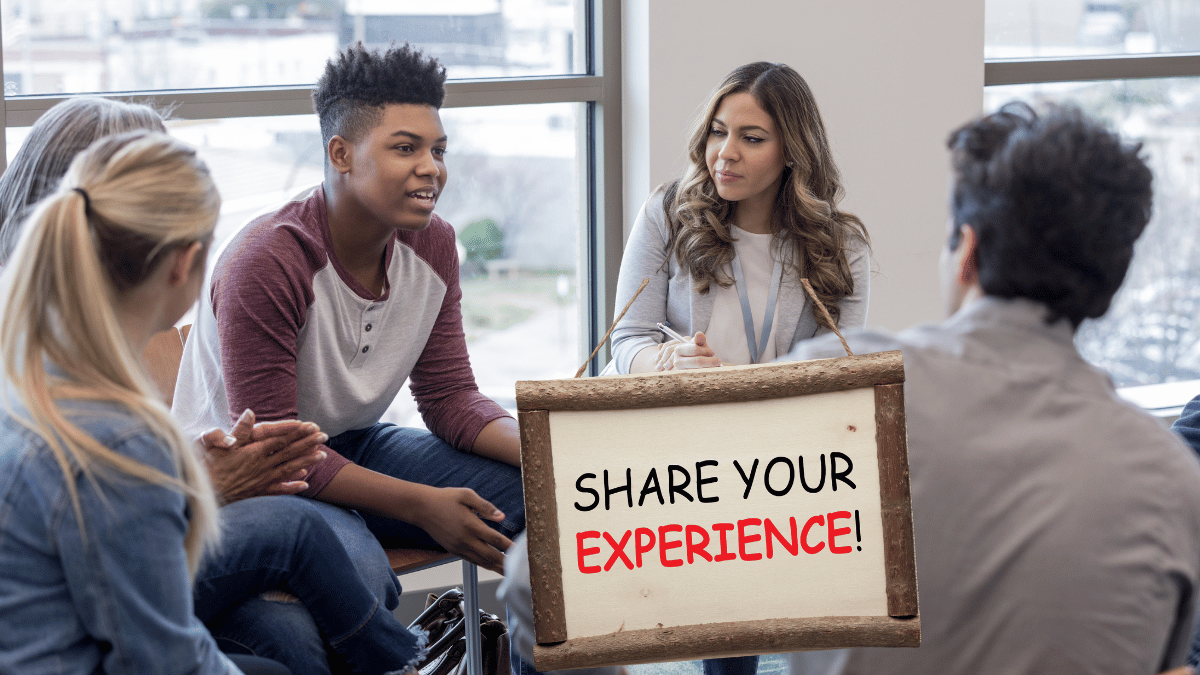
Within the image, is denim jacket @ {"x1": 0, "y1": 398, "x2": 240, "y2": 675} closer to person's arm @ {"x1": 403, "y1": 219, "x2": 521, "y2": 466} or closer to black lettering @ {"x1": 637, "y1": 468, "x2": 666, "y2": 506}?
black lettering @ {"x1": 637, "y1": 468, "x2": 666, "y2": 506}

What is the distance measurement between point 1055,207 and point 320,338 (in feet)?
3.95

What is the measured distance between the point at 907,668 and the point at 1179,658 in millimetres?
267

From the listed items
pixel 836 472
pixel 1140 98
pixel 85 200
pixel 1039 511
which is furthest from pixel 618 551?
pixel 1140 98

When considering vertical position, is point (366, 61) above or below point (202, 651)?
above

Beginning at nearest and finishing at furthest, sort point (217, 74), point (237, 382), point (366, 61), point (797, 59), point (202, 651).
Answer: point (202, 651), point (237, 382), point (366, 61), point (217, 74), point (797, 59)

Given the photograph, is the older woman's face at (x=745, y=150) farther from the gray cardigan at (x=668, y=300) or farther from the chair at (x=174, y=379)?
the chair at (x=174, y=379)

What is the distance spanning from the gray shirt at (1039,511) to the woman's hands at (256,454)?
0.83 m

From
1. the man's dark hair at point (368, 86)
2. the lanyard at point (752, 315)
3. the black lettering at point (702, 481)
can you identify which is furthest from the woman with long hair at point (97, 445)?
the lanyard at point (752, 315)

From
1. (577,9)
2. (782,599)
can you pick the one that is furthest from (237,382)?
(577,9)

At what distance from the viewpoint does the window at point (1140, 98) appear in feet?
10.5

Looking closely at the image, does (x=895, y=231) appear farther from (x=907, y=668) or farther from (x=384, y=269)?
(x=907, y=668)

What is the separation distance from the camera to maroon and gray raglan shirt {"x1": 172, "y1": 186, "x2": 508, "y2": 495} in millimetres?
1660

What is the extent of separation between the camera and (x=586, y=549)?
3.35ft

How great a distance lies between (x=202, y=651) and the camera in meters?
1.09
